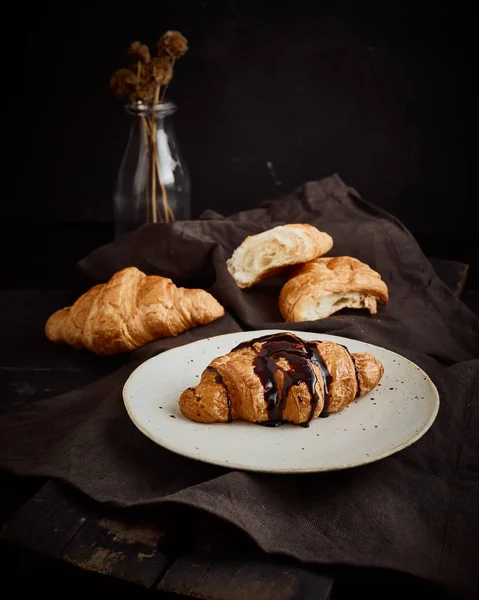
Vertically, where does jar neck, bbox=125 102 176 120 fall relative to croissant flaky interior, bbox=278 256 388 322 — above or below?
above

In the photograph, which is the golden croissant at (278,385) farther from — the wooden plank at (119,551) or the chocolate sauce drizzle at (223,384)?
the wooden plank at (119,551)

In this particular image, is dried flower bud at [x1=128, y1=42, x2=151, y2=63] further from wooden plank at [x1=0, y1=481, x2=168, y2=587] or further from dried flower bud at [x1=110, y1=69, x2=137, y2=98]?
wooden plank at [x1=0, y1=481, x2=168, y2=587]

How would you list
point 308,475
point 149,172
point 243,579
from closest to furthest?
point 243,579 < point 308,475 < point 149,172

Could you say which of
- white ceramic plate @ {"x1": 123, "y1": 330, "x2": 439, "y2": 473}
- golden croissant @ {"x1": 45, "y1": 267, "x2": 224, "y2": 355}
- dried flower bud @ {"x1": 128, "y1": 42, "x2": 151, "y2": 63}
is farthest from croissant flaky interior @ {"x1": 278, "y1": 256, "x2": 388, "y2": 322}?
dried flower bud @ {"x1": 128, "y1": 42, "x2": 151, "y2": 63}

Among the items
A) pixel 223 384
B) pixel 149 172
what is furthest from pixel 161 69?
pixel 223 384

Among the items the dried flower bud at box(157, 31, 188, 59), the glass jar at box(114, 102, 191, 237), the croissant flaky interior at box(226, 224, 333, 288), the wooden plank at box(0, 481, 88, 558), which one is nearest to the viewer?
the wooden plank at box(0, 481, 88, 558)

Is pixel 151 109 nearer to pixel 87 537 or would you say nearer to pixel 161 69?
pixel 161 69
